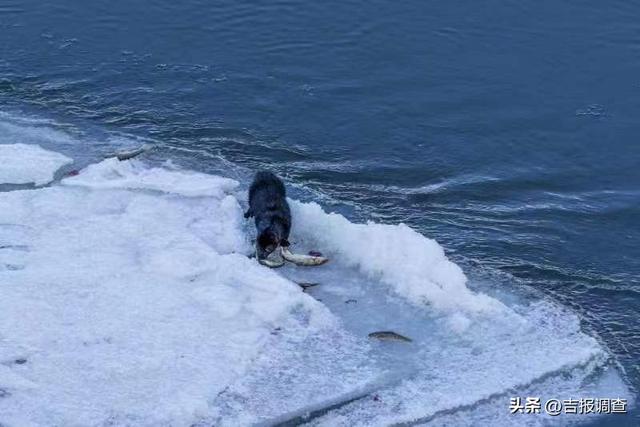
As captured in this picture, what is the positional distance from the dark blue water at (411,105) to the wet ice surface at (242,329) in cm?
82

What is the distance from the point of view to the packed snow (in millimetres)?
11186

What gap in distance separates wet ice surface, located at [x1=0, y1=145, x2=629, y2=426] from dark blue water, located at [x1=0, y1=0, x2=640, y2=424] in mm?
819

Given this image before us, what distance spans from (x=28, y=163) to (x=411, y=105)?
4.78 meters

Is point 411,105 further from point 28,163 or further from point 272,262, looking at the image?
point 28,163

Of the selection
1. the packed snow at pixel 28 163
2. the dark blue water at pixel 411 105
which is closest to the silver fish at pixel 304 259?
the dark blue water at pixel 411 105

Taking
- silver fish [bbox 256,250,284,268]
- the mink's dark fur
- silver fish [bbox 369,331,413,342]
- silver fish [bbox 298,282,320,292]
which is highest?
the mink's dark fur

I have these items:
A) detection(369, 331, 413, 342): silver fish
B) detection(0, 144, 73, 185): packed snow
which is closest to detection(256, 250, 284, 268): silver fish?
detection(369, 331, 413, 342): silver fish

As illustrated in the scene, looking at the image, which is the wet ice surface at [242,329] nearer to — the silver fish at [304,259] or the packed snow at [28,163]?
the silver fish at [304,259]

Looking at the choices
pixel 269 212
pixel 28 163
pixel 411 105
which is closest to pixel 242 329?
pixel 269 212

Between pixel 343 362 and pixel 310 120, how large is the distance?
5.18 m

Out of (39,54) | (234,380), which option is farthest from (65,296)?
(39,54)

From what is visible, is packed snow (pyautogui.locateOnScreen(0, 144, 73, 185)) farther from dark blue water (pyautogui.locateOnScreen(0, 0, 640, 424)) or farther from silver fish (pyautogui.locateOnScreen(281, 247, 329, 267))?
silver fish (pyautogui.locateOnScreen(281, 247, 329, 267))

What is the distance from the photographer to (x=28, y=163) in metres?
11.4

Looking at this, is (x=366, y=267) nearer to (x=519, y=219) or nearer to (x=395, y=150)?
(x=519, y=219)
